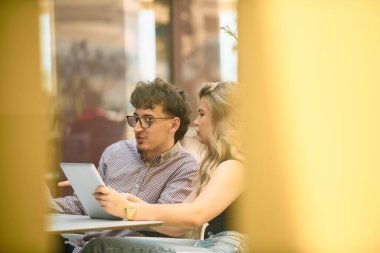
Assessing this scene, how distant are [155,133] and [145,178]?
20 cm

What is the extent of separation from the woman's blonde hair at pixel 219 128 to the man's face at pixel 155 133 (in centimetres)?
38

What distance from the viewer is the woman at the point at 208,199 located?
3133 mm

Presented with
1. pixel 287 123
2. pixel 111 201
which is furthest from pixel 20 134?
pixel 111 201

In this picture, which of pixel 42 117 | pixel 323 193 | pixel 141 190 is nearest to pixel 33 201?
pixel 42 117

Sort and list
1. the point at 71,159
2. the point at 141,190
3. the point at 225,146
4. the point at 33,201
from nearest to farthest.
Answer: the point at 33,201
the point at 225,146
the point at 141,190
the point at 71,159

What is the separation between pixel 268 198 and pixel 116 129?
4683mm

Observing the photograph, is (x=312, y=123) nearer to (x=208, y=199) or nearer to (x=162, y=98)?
(x=208, y=199)

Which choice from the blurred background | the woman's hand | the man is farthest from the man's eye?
the blurred background

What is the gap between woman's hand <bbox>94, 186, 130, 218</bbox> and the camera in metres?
3.10

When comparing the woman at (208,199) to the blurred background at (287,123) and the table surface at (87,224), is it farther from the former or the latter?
the blurred background at (287,123)

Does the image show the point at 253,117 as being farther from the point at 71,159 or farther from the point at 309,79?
the point at 71,159

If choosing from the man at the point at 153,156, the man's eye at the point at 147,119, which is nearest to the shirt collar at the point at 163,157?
the man at the point at 153,156

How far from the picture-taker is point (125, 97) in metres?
6.56

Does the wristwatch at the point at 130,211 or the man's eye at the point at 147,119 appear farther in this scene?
the man's eye at the point at 147,119
